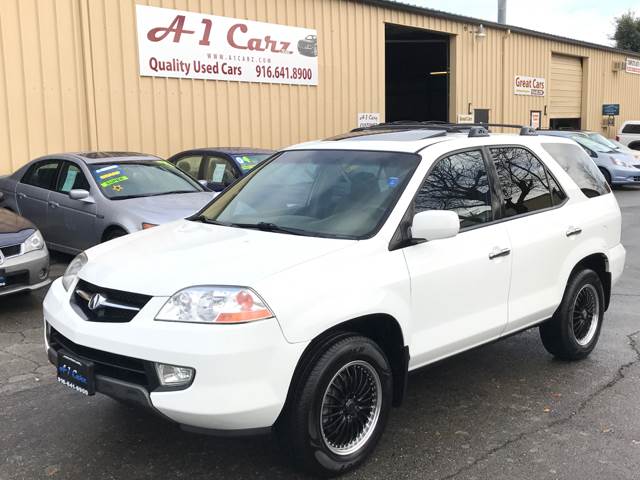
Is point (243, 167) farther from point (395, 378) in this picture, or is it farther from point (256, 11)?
point (395, 378)

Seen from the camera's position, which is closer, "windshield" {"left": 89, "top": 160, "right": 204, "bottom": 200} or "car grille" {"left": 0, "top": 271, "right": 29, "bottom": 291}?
"car grille" {"left": 0, "top": 271, "right": 29, "bottom": 291}

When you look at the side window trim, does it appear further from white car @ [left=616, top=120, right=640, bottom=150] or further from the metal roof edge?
white car @ [left=616, top=120, right=640, bottom=150]

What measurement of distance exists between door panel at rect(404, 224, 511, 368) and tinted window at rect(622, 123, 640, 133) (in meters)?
23.0

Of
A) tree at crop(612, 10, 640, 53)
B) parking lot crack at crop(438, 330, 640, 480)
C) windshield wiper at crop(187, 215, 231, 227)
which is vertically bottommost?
parking lot crack at crop(438, 330, 640, 480)

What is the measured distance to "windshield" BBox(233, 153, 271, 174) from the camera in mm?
9875

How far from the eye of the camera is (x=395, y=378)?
3.64 m

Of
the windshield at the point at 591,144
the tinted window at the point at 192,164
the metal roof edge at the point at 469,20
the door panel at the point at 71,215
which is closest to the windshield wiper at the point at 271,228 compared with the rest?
the door panel at the point at 71,215

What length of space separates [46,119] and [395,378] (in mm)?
9438

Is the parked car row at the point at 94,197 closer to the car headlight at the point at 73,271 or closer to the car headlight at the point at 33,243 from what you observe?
the car headlight at the point at 33,243

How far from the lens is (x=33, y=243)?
6.40 metres

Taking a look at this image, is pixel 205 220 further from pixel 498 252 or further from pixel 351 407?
pixel 498 252

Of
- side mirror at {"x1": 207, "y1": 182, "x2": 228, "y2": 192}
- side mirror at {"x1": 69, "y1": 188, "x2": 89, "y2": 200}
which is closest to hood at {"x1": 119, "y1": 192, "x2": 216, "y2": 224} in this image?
side mirror at {"x1": 69, "y1": 188, "x2": 89, "y2": 200}

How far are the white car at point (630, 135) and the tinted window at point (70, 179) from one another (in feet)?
68.8

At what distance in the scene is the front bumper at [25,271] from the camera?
6.04 m
